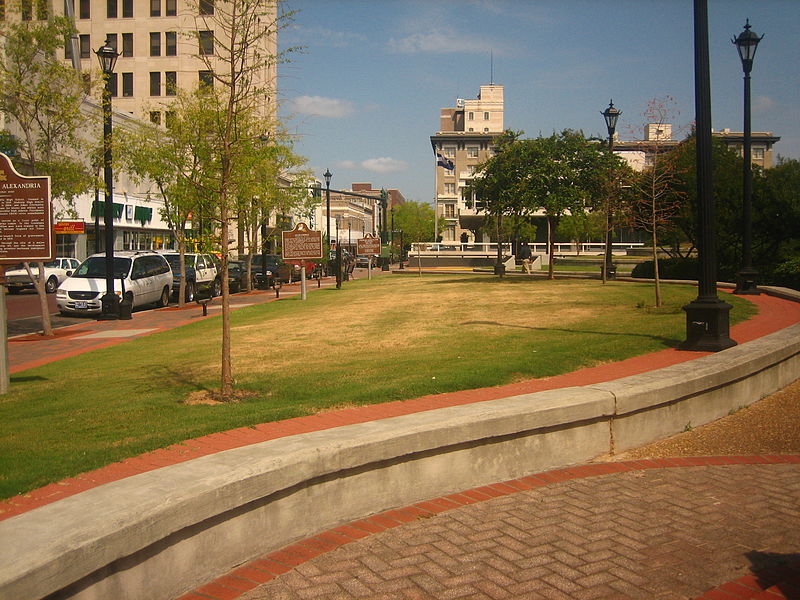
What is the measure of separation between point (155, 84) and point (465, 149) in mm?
65855

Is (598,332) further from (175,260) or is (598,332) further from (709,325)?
(175,260)

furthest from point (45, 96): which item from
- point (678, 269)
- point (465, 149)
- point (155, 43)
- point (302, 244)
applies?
point (465, 149)

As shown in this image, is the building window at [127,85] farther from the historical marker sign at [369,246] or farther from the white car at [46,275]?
the historical marker sign at [369,246]

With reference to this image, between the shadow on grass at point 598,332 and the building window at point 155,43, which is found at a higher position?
the building window at point 155,43

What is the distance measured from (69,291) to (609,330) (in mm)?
16697

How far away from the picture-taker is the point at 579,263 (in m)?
53.8

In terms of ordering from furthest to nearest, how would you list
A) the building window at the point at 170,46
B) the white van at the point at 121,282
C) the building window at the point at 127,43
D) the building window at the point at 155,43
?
the building window at the point at 127,43 < the building window at the point at 155,43 < the building window at the point at 170,46 < the white van at the point at 121,282

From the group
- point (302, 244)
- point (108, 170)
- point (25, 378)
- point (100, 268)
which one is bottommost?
point (25, 378)

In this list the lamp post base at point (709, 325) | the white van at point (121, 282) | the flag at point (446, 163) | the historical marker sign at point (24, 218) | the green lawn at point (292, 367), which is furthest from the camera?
the flag at point (446, 163)

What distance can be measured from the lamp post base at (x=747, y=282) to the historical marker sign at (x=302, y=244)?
Answer: 1375cm

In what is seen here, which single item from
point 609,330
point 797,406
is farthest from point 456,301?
point 797,406

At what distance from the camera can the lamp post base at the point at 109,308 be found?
68.9ft

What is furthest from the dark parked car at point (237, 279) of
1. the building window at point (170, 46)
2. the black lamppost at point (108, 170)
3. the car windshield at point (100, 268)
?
the building window at point (170, 46)

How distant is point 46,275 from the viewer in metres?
36.4
